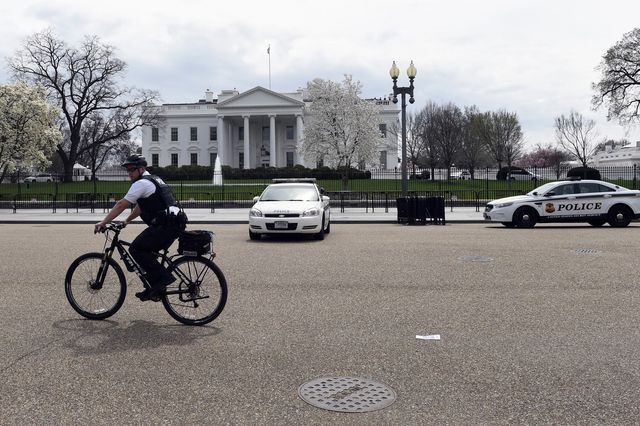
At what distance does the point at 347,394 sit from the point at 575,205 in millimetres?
16089

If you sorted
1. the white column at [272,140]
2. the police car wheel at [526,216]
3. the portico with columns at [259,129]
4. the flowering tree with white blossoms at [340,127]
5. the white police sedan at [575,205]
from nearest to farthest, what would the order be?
the white police sedan at [575,205] < the police car wheel at [526,216] < the flowering tree with white blossoms at [340,127] < the white column at [272,140] < the portico with columns at [259,129]

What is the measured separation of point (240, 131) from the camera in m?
92.4

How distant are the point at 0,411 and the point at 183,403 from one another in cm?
118

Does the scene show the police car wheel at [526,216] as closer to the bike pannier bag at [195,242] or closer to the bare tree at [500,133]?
the bike pannier bag at [195,242]

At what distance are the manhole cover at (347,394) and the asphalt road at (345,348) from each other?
0.08 m

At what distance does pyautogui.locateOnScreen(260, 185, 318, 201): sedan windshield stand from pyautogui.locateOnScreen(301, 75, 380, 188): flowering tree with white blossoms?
37.6 metres

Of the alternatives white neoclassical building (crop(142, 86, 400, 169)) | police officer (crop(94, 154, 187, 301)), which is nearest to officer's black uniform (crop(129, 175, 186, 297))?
police officer (crop(94, 154, 187, 301))

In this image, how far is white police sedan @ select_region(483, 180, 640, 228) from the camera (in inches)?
722

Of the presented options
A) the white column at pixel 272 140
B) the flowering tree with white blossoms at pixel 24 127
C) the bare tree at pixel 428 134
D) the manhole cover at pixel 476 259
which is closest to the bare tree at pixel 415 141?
the bare tree at pixel 428 134

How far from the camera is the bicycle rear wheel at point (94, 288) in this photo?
21.2 feet

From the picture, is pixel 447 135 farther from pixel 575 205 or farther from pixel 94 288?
pixel 94 288

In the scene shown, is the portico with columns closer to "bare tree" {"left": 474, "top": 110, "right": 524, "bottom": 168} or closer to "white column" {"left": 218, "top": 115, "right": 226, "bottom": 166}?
"white column" {"left": 218, "top": 115, "right": 226, "bottom": 166}

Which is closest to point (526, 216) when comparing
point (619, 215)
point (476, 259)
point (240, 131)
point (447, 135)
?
point (619, 215)

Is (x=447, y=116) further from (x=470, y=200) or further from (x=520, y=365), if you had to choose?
(x=520, y=365)
